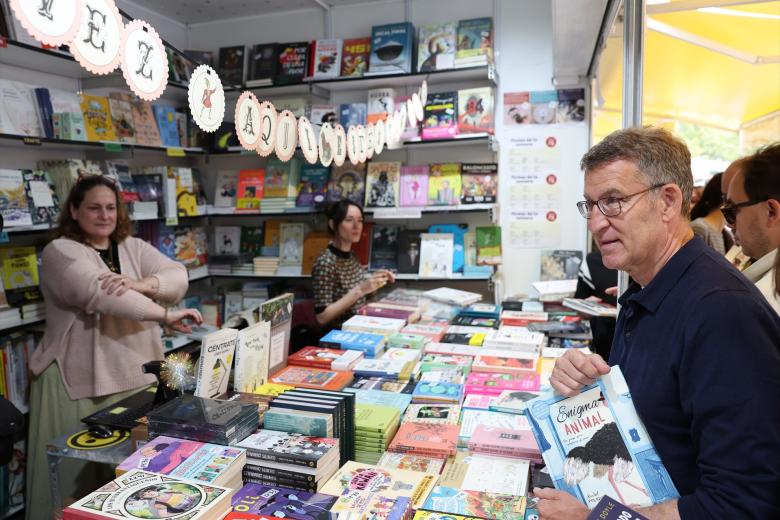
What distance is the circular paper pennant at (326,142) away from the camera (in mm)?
2703

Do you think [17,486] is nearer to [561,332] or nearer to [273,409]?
[273,409]

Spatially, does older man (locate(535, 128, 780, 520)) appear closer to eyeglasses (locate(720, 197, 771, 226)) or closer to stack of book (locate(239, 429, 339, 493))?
stack of book (locate(239, 429, 339, 493))

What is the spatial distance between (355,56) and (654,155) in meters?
3.85

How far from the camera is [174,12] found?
15.8ft

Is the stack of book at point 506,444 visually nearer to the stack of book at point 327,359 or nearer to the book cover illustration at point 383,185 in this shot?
the stack of book at point 327,359

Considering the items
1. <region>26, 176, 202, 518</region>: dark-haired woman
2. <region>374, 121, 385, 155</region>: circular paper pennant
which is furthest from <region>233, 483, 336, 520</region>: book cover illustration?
<region>374, 121, 385, 155</region>: circular paper pennant

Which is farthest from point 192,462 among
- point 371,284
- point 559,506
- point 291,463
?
point 371,284

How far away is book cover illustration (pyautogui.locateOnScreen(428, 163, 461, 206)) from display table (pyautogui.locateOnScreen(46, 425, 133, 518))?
3.03 m

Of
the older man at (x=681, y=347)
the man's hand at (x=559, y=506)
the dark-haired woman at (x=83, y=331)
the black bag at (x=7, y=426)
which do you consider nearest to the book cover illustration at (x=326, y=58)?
the dark-haired woman at (x=83, y=331)

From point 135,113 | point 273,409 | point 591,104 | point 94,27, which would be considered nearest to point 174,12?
point 135,113

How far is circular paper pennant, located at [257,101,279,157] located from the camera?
210 cm

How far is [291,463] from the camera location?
1.45 m

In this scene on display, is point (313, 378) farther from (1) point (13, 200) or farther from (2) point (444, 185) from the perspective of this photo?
(2) point (444, 185)

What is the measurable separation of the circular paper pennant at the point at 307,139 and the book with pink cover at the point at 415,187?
1.80m
